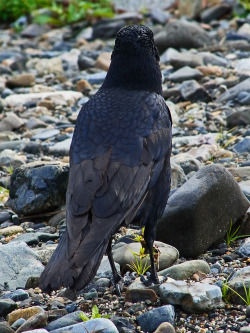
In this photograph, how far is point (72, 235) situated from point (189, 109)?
4.68 meters

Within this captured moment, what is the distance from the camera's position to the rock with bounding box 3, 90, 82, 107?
30.4 feet

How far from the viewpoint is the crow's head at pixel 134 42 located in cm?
487

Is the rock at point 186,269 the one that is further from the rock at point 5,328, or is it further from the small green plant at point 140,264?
the rock at point 5,328

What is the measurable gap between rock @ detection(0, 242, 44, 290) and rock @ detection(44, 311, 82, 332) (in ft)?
2.40

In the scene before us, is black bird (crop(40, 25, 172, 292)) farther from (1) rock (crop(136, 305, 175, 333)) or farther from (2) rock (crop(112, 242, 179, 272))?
(1) rock (crop(136, 305, 175, 333))

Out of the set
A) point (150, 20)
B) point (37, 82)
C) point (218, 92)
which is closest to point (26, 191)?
point (218, 92)

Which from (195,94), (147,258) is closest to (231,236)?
(147,258)

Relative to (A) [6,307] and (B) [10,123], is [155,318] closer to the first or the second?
(A) [6,307]

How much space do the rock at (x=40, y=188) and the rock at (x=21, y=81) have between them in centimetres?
472

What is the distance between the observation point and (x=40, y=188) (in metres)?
5.70

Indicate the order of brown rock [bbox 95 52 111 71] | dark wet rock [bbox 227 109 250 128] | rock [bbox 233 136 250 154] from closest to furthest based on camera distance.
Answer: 1. rock [bbox 233 136 250 154]
2. dark wet rock [bbox 227 109 250 128]
3. brown rock [bbox 95 52 111 71]

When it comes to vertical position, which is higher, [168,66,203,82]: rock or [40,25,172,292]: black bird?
[40,25,172,292]: black bird

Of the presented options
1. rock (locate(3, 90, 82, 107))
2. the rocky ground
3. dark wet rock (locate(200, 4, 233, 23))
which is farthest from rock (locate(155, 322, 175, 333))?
dark wet rock (locate(200, 4, 233, 23))

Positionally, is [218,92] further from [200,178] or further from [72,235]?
[72,235]
